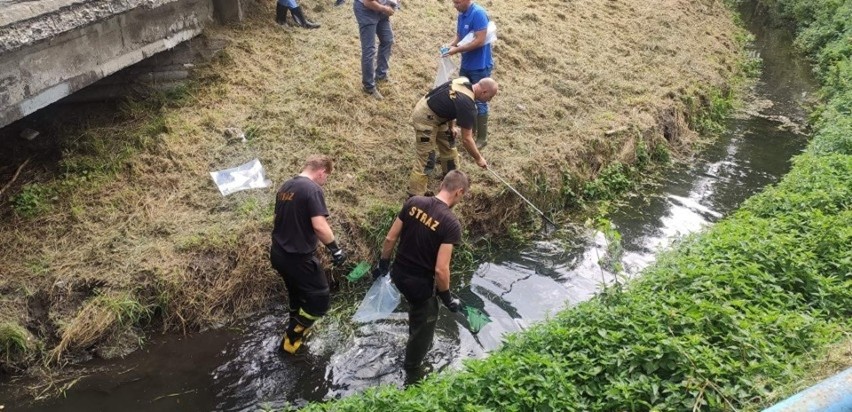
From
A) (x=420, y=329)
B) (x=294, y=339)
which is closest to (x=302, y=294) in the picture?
(x=294, y=339)

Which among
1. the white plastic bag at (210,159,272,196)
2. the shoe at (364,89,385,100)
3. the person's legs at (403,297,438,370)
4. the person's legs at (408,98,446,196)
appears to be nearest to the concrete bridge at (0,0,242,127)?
the white plastic bag at (210,159,272,196)

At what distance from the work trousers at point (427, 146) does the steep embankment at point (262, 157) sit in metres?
0.37

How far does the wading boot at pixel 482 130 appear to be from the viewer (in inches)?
307

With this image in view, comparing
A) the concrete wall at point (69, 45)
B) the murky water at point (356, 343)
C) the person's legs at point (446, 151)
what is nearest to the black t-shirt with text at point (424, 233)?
the murky water at point (356, 343)

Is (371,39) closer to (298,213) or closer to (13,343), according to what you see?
(298,213)

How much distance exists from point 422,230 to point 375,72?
15.5 feet

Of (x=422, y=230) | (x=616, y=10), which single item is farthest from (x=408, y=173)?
(x=616, y=10)

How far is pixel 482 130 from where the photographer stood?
795cm

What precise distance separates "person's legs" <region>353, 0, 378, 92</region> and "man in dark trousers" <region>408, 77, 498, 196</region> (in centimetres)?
184

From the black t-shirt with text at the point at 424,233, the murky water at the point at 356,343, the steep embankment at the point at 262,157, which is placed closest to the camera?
the black t-shirt with text at the point at 424,233

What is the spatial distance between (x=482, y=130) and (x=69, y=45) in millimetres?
4685

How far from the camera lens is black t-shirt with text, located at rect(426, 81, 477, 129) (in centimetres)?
623

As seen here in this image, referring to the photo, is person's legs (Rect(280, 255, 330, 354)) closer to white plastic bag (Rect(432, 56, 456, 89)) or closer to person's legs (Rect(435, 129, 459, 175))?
person's legs (Rect(435, 129, 459, 175))

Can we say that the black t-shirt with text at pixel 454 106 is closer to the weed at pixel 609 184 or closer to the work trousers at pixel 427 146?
the work trousers at pixel 427 146
